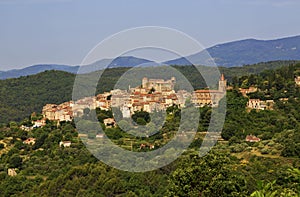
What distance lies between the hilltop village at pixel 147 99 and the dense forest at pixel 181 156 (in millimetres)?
594

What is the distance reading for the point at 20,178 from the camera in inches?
686

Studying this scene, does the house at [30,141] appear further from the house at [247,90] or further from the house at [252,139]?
the house at [247,90]

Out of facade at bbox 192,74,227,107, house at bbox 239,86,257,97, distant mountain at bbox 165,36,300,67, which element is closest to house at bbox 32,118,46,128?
facade at bbox 192,74,227,107

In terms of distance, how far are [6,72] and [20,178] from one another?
7346cm

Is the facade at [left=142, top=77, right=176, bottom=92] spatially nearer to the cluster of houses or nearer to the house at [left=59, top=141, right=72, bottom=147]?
the cluster of houses

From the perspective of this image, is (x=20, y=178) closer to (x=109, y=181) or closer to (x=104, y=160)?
(x=104, y=160)

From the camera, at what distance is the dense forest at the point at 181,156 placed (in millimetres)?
7434

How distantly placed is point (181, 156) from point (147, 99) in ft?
25.7

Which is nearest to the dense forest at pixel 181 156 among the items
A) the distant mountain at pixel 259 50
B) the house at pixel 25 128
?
the house at pixel 25 128

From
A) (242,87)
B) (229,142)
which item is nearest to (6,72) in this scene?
(242,87)

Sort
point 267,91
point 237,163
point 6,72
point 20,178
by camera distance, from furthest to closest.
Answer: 1. point 6,72
2. point 267,91
3. point 20,178
4. point 237,163

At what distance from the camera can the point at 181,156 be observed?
1527 centimetres

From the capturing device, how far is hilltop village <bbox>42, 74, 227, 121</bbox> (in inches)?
827

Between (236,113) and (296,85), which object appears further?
(296,85)
